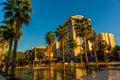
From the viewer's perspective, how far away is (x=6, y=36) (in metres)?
34.6

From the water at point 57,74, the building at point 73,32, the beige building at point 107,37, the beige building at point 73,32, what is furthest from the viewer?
the beige building at point 107,37

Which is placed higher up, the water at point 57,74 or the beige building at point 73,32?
the beige building at point 73,32

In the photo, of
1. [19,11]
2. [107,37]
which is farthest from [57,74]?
[107,37]

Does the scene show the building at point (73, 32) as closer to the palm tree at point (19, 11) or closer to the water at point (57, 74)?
the water at point (57, 74)

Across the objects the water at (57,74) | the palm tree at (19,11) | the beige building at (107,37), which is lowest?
the water at (57,74)

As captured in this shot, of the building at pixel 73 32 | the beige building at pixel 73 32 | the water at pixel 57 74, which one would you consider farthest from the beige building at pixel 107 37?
the water at pixel 57 74

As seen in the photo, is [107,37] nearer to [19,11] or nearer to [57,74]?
[57,74]

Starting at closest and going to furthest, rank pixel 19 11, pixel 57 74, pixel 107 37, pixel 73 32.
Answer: pixel 19 11, pixel 57 74, pixel 73 32, pixel 107 37

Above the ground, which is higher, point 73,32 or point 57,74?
point 73,32

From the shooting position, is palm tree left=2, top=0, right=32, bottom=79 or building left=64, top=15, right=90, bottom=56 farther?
building left=64, top=15, right=90, bottom=56

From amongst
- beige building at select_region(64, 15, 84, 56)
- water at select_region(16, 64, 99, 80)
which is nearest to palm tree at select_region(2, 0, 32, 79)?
water at select_region(16, 64, 99, 80)

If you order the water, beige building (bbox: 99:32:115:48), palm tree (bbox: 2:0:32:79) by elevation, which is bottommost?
the water

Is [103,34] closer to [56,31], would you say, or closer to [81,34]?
[56,31]

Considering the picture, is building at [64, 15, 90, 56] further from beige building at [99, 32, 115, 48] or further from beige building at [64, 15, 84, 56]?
beige building at [99, 32, 115, 48]
